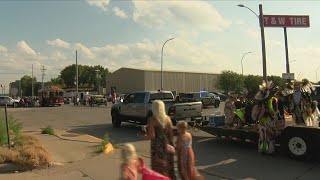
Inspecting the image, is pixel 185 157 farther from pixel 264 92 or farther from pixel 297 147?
pixel 264 92

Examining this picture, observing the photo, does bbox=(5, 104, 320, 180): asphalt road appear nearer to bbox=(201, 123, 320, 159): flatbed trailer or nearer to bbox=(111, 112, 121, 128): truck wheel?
bbox=(201, 123, 320, 159): flatbed trailer

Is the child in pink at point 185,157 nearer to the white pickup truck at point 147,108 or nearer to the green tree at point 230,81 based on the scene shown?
the white pickup truck at point 147,108

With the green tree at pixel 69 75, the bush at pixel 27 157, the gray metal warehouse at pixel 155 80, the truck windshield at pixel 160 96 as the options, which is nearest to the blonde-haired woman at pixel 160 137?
the bush at pixel 27 157

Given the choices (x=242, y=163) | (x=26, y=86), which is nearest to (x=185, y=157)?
(x=242, y=163)

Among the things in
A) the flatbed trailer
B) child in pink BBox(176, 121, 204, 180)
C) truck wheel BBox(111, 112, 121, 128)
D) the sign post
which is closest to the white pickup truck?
truck wheel BBox(111, 112, 121, 128)

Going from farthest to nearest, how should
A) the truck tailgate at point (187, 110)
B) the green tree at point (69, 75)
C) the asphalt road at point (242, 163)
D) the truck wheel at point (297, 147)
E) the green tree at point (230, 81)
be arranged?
the green tree at point (69, 75) < the green tree at point (230, 81) < the truck tailgate at point (187, 110) < the truck wheel at point (297, 147) < the asphalt road at point (242, 163)

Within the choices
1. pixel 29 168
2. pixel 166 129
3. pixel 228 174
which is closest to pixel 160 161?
pixel 166 129

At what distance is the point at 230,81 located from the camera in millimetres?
95250

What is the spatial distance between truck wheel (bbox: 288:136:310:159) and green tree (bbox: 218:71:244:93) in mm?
83033

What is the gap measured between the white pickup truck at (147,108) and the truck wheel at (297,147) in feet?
22.9

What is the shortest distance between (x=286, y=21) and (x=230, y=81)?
5647 cm

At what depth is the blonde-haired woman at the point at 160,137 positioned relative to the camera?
6852mm

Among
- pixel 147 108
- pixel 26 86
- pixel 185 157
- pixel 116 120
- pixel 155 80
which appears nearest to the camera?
pixel 185 157

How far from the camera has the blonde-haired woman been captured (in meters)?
6.85
